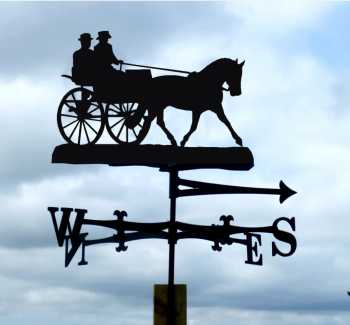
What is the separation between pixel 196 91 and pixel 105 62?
4.17 feet

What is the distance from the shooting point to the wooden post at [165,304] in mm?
4680

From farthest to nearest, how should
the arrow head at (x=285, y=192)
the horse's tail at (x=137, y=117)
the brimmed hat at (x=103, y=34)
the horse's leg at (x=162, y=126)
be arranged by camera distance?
the brimmed hat at (x=103, y=34)
the horse's tail at (x=137, y=117)
the horse's leg at (x=162, y=126)
the arrow head at (x=285, y=192)

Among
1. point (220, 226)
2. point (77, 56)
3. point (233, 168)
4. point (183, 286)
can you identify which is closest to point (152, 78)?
point (77, 56)

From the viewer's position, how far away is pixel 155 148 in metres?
6.30

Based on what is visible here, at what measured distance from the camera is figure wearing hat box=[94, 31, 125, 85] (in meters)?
7.31

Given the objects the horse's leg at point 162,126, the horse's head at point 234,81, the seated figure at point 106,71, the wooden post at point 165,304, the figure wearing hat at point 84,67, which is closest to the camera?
the wooden post at point 165,304

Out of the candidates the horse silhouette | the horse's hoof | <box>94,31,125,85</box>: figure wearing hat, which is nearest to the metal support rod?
the horse's hoof

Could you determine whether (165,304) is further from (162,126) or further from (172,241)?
(162,126)

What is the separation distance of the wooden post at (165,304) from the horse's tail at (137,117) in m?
2.59

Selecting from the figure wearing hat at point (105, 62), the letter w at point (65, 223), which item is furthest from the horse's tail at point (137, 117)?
the letter w at point (65, 223)

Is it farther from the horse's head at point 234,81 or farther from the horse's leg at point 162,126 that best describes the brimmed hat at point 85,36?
the horse's head at point 234,81

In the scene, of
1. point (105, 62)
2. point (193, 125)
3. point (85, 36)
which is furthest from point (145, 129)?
point (85, 36)

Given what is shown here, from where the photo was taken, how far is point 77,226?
507 centimetres

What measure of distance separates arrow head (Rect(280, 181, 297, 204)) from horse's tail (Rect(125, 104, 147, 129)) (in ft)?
6.97
